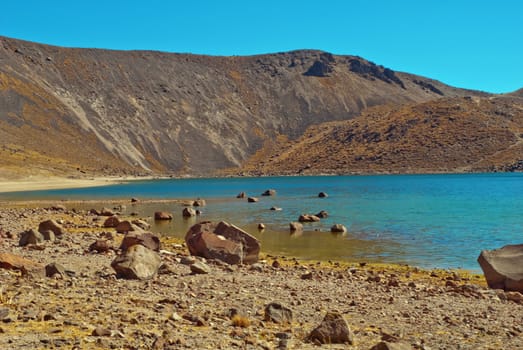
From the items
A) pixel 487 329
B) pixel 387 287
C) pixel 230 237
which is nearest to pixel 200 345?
pixel 487 329

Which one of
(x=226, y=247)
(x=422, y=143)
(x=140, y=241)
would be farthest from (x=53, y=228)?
(x=422, y=143)

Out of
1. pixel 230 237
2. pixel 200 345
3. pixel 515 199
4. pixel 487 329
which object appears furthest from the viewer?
pixel 515 199

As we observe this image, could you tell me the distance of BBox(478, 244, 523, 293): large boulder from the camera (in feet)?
59.4

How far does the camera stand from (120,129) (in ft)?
589

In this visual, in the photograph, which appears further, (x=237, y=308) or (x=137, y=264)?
(x=137, y=264)

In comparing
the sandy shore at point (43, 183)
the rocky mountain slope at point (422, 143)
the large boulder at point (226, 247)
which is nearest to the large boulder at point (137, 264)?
the large boulder at point (226, 247)

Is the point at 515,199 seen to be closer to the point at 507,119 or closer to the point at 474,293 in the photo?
the point at 474,293

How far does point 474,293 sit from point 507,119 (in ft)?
549

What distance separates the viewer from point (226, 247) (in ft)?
71.2

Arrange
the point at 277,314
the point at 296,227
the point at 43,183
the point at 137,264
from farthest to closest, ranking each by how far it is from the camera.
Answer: the point at 43,183 → the point at 296,227 → the point at 137,264 → the point at 277,314

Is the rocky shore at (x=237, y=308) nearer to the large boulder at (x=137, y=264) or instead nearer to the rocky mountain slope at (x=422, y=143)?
the large boulder at (x=137, y=264)

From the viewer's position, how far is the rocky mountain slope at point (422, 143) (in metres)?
153

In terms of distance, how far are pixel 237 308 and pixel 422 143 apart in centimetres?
15982

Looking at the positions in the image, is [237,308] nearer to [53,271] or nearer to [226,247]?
[53,271]
